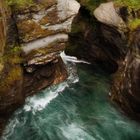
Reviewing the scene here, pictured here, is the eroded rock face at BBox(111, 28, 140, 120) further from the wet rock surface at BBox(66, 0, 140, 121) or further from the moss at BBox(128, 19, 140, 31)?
the moss at BBox(128, 19, 140, 31)

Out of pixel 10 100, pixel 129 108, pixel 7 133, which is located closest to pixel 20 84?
pixel 10 100

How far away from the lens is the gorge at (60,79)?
13633 mm

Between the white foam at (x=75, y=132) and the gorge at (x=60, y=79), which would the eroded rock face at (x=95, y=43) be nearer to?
the gorge at (x=60, y=79)

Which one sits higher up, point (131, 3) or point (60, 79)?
point (131, 3)

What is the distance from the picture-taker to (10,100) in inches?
545

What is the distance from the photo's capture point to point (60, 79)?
16.8m

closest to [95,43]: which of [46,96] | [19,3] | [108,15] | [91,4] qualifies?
[91,4]

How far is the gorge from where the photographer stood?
13.6 meters

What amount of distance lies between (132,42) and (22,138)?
5577mm

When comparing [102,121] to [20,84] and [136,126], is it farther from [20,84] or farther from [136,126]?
[20,84]

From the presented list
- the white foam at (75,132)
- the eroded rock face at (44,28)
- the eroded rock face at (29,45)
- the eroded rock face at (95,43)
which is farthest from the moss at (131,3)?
the white foam at (75,132)

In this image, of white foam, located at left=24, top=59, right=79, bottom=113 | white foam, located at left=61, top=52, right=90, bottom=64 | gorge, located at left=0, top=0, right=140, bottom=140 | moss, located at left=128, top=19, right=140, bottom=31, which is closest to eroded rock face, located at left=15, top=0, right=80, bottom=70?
gorge, located at left=0, top=0, right=140, bottom=140

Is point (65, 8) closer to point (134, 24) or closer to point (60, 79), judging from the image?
point (134, 24)

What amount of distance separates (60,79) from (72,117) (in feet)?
8.90
